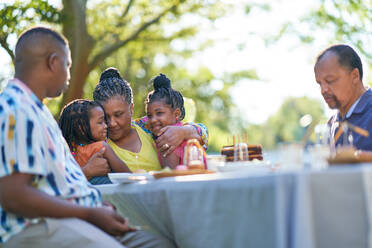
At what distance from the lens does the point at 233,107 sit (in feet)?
61.8

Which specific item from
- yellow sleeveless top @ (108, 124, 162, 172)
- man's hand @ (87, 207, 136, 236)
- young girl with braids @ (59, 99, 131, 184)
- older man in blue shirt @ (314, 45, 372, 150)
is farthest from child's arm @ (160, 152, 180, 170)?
man's hand @ (87, 207, 136, 236)

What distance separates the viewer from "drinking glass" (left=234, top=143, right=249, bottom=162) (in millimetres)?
3098

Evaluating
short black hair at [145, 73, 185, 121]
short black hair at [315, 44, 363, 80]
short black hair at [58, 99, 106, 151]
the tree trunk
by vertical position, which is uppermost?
the tree trunk

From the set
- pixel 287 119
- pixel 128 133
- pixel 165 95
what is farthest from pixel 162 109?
pixel 287 119

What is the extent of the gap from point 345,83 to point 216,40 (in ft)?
36.5

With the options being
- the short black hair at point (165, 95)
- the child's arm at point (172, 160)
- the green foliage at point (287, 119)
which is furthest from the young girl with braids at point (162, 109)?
the green foliage at point (287, 119)

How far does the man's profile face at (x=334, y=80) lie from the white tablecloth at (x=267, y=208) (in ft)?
5.28

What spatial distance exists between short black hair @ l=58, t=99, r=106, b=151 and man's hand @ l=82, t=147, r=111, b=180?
26 cm

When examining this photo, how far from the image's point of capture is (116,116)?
4070 millimetres

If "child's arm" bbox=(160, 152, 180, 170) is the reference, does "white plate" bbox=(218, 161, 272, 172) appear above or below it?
above

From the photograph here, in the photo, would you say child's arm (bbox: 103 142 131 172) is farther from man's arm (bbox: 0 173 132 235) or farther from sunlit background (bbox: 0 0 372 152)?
sunlit background (bbox: 0 0 372 152)

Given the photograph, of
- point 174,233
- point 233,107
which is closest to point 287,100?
point 233,107

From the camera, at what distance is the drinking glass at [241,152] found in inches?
122

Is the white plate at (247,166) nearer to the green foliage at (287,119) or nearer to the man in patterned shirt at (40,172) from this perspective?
the man in patterned shirt at (40,172)
